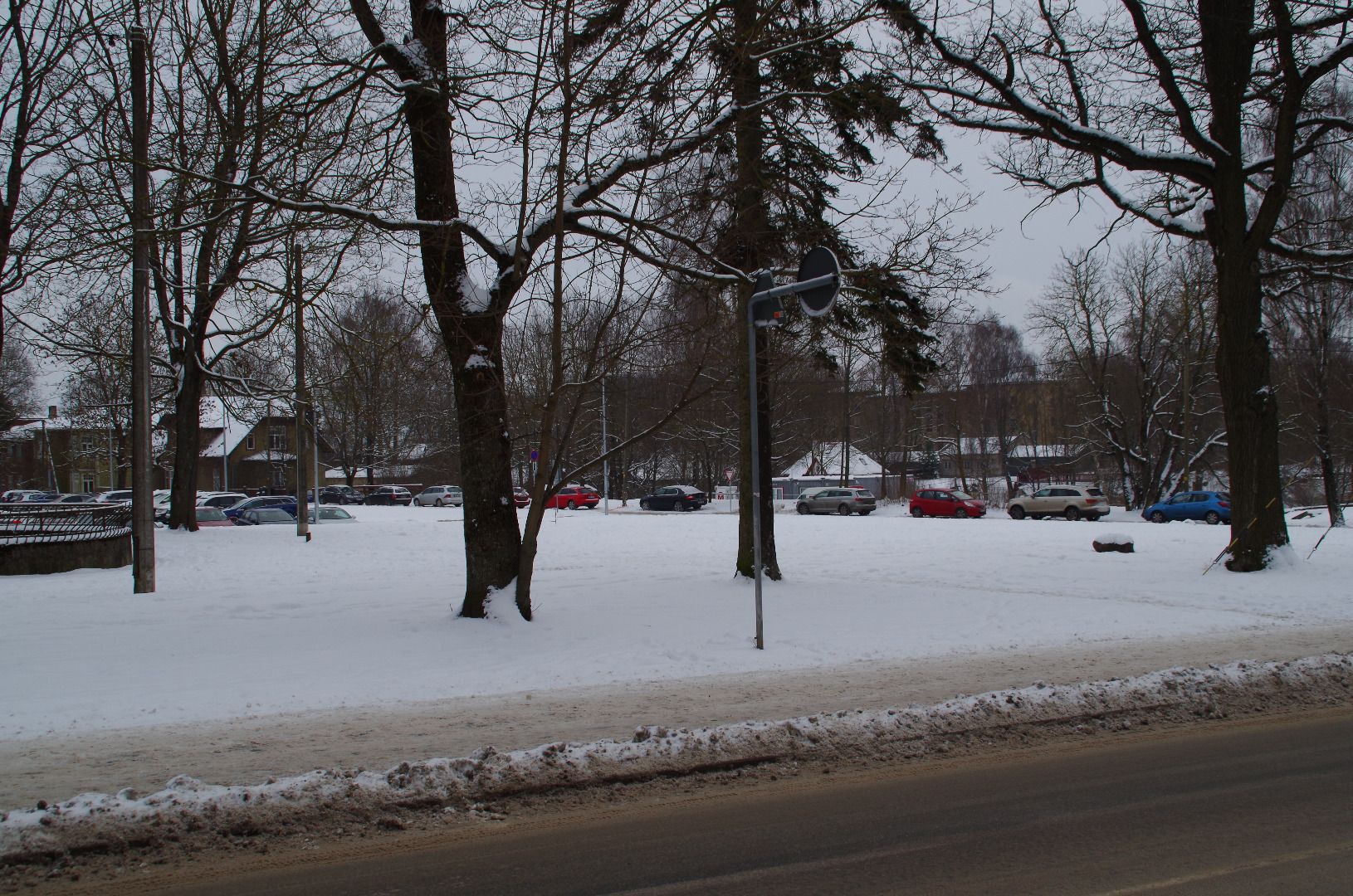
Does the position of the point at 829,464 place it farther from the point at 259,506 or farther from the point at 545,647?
the point at 545,647

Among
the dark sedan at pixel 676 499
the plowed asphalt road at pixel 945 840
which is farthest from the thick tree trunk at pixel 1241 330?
the dark sedan at pixel 676 499

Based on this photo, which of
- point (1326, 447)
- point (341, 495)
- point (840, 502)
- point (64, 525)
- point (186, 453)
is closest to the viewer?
point (64, 525)

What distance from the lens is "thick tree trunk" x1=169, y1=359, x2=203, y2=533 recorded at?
81.4ft

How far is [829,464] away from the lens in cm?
6762

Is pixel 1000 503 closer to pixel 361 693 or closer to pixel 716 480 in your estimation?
pixel 716 480

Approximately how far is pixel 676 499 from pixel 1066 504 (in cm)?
2047

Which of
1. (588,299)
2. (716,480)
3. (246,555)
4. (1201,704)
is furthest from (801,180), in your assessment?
(716,480)

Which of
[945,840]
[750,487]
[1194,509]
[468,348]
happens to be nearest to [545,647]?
[468,348]

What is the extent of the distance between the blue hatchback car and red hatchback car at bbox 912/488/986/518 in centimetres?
746

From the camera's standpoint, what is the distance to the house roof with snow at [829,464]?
64637mm

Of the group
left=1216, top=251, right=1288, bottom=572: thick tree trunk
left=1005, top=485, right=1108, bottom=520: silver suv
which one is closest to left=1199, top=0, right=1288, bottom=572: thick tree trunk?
left=1216, top=251, right=1288, bottom=572: thick tree trunk

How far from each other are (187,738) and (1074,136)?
48.9 ft

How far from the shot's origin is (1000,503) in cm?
5144

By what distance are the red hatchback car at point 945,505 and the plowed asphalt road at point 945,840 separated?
120 feet
